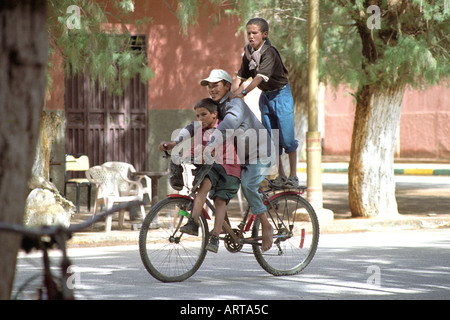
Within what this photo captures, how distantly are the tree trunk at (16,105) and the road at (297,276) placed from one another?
4.04 m

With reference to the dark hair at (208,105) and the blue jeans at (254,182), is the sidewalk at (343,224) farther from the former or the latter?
the dark hair at (208,105)

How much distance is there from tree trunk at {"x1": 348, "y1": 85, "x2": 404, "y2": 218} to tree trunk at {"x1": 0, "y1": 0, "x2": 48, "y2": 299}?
11.0 metres

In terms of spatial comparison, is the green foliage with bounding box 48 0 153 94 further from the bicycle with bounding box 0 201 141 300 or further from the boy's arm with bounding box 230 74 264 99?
the bicycle with bounding box 0 201 141 300

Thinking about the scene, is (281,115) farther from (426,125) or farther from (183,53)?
(426,125)

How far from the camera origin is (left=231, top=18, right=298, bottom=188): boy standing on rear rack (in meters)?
7.55

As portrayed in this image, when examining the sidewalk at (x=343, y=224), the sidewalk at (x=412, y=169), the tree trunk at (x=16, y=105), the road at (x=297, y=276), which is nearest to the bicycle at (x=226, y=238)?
the road at (x=297, y=276)

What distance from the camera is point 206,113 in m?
6.73

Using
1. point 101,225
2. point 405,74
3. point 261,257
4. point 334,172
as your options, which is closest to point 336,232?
point 405,74

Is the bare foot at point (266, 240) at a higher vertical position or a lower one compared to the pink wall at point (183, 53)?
lower

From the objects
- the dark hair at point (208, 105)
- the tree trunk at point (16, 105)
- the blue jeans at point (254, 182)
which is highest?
the dark hair at point (208, 105)

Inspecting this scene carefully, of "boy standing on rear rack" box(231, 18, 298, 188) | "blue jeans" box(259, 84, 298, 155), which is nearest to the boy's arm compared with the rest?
"boy standing on rear rack" box(231, 18, 298, 188)

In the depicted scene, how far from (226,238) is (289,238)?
756 millimetres

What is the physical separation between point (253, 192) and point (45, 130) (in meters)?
5.85

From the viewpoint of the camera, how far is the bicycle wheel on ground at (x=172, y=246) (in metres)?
6.55
